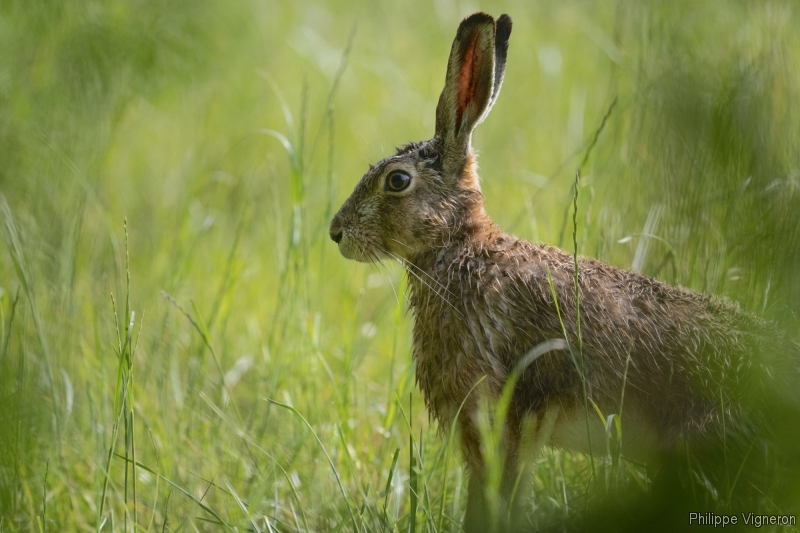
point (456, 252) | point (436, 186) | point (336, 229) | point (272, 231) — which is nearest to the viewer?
point (456, 252)

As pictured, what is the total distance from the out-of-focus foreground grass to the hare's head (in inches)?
8.4

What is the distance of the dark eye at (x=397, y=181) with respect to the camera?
295 cm

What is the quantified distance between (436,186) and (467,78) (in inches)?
15.3

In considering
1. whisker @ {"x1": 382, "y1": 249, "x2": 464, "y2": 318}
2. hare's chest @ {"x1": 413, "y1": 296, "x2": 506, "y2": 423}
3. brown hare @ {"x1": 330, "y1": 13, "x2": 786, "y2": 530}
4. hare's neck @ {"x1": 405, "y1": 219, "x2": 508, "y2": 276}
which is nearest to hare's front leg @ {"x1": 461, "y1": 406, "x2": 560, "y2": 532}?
brown hare @ {"x1": 330, "y1": 13, "x2": 786, "y2": 530}

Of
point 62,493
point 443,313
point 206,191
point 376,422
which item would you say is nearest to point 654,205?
point 443,313

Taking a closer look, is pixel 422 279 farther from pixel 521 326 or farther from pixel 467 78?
pixel 467 78

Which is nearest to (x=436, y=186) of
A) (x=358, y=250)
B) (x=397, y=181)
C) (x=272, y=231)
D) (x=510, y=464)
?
(x=397, y=181)

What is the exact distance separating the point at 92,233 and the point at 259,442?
7.85 ft

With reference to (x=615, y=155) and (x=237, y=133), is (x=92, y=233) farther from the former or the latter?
(x=615, y=155)

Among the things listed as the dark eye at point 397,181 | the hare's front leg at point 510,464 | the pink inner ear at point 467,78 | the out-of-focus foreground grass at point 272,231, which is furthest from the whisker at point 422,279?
the pink inner ear at point 467,78

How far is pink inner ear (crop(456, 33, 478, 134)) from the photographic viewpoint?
2.82 m

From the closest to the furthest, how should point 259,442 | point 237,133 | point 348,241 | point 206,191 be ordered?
point 348,241 < point 259,442 < point 206,191 < point 237,133

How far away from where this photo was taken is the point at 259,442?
3.39m

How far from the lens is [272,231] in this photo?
4.76 metres
